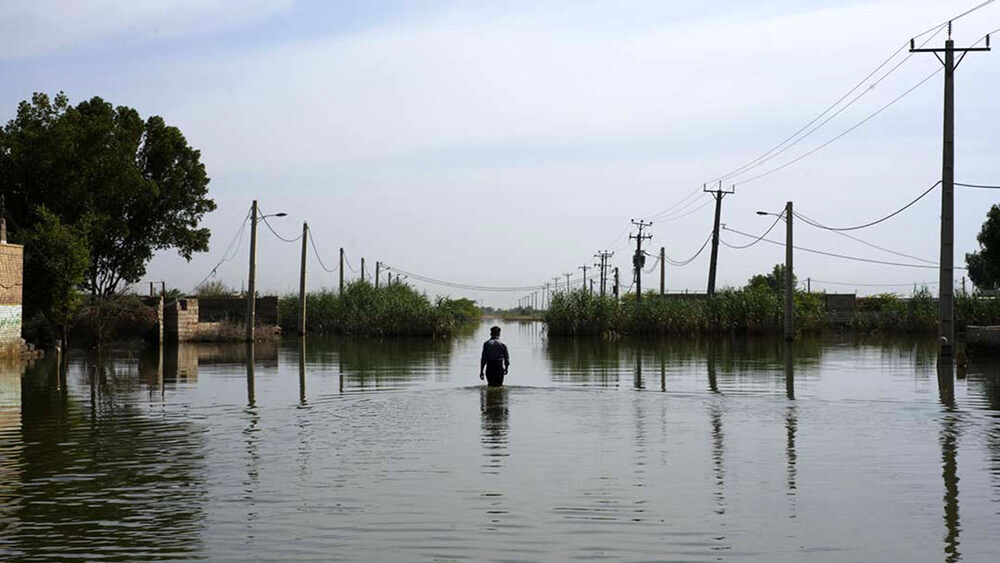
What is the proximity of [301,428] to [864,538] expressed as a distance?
31.4 ft

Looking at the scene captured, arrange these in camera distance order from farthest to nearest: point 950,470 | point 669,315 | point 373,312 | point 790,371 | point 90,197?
point 373,312 → point 669,315 → point 90,197 → point 790,371 → point 950,470

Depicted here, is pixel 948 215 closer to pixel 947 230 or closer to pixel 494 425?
pixel 947 230

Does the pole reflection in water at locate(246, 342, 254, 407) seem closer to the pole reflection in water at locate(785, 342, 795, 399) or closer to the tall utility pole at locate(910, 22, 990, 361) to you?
the pole reflection in water at locate(785, 342, 795, 399)

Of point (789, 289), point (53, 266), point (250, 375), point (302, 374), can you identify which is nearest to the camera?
point (250, 375)

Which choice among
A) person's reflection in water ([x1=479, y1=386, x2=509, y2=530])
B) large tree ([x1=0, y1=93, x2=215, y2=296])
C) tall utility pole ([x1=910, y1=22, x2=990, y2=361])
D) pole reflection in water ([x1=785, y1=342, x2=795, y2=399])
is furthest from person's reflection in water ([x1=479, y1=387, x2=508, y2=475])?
large tree ([x1=0, y1=93, x2=215, y2=296])

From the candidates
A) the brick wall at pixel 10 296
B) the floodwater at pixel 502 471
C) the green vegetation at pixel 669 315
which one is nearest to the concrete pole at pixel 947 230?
the floodwater at pixel 502 471

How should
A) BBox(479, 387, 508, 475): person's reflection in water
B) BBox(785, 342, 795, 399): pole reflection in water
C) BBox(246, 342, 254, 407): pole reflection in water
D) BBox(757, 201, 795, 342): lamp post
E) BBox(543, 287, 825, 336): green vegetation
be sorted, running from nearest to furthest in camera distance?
BBox(479, 387, 508, 475): person's reflection in water
BBox(246, 342, 254, 407): pole reflection in water
BBox(785, 342, 795, 399): pole reflection in water
BBox(757, 201, 795, 342): lamp post
BBox(543, 287, 825, 336): green vegetation

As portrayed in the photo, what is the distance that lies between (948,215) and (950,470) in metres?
23.0

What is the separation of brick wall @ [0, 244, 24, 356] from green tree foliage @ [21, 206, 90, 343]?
149cm

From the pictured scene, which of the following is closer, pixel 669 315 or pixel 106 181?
pixel 106 181

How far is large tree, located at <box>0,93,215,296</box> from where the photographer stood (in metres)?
42.9

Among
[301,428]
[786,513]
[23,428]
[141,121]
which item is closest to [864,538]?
[786,513]

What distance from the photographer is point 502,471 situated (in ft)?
42.2

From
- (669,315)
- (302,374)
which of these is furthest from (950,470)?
(669,315)
